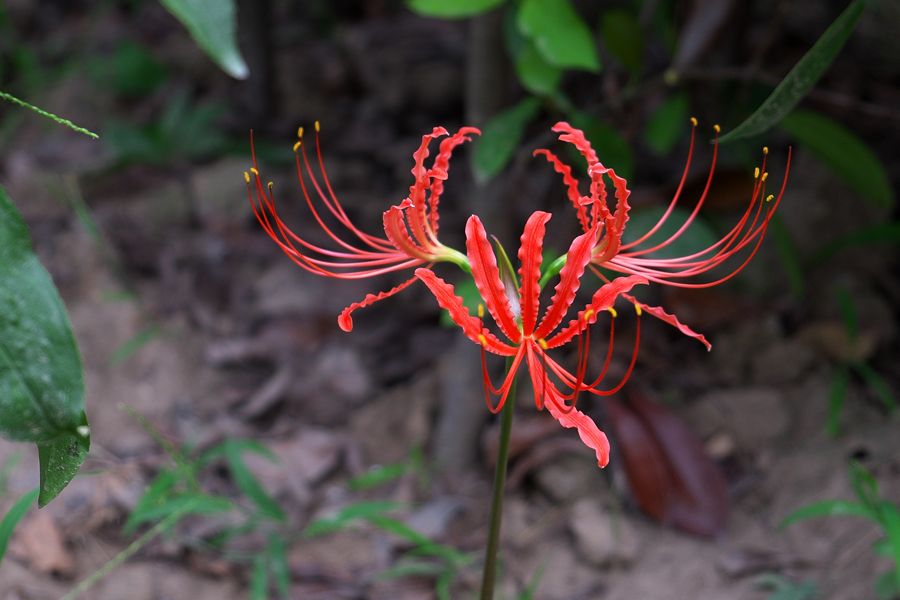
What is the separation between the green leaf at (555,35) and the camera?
1516 mm

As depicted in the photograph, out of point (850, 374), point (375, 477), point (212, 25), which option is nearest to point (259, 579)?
point (375, 477)

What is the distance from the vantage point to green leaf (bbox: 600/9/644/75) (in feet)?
5.78

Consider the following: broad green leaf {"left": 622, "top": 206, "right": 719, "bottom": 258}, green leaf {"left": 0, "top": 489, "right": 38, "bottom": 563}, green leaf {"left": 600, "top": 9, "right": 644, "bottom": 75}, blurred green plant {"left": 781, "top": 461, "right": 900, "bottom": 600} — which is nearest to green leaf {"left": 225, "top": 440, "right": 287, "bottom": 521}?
green leaf {"left": 0, "top": 489, "right": 38, "bottom": 563}

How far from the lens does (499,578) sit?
1.92m

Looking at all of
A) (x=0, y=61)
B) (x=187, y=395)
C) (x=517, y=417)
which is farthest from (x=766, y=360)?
(x=0, y=61)

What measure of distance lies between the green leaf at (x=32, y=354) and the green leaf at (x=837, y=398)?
1.81 m

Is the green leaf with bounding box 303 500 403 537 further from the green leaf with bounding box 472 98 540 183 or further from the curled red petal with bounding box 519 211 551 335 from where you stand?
the curled red petal with bounding box 519 211 551 335

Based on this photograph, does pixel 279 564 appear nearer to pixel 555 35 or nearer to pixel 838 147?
pixel 555 35

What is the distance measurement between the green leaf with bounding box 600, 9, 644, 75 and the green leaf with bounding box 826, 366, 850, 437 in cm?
97

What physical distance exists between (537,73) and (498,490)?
0.90 m

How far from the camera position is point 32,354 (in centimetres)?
79

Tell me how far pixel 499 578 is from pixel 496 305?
3.98 ft

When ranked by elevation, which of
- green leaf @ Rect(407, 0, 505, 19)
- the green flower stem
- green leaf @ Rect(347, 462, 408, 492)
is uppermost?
green leaf @ Rect(407, 0, 505, 19)

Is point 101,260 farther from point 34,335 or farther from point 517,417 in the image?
point 34,335
